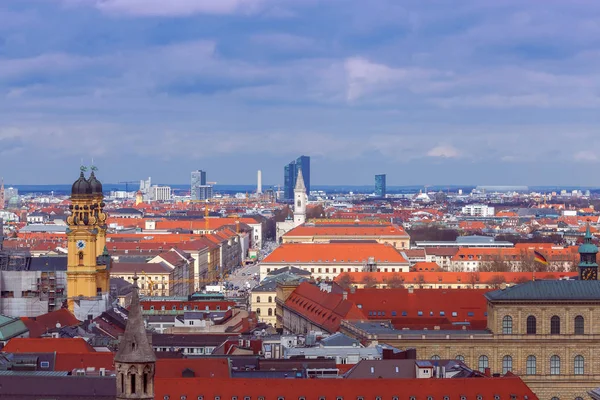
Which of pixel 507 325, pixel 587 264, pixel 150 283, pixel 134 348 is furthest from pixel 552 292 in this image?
pixel 150 283

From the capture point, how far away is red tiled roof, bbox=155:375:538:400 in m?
80.4

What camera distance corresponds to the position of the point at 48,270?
124 meters

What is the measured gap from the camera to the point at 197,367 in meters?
85.6

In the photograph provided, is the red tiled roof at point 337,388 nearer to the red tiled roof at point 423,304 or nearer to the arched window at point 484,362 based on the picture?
the arched window at point 484,362

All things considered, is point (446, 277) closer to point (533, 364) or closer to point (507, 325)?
point (507, 325)

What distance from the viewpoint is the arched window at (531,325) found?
106625 millimetres

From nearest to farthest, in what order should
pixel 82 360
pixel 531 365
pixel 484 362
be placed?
pixel 82 360, pixel 484 362, pixel 531 365

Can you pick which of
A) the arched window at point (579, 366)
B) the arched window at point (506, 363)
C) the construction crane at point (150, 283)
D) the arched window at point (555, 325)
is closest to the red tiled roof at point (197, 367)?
the arched window at point (506, 363)

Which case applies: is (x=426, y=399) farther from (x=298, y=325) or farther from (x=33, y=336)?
(x=298, y=325)

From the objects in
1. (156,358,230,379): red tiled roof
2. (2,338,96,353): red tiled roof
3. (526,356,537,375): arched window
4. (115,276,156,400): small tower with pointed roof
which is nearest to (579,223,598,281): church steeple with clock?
(526,356,537,375): arched window

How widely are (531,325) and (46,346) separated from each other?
35488mm

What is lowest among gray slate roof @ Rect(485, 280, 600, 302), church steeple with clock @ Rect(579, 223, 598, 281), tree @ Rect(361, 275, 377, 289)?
tree @ Rect(361, 275, 377, 289)

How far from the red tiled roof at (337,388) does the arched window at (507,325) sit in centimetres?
2513

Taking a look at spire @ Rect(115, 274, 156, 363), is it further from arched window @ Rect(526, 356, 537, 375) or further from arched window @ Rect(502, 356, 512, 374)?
arched window @ Rect(526, 356, 537, 375)
